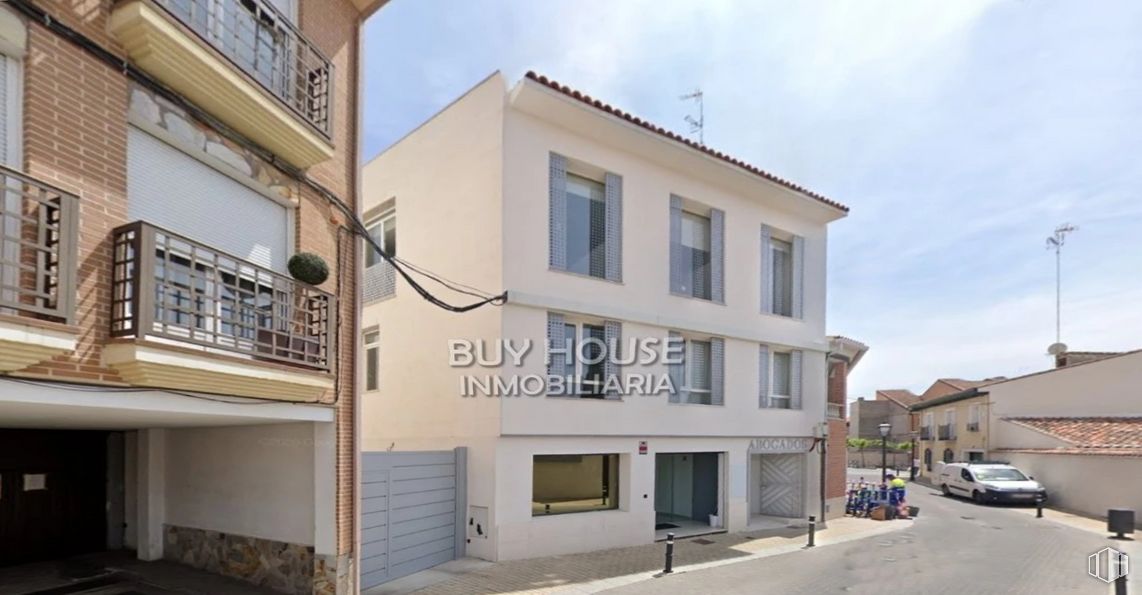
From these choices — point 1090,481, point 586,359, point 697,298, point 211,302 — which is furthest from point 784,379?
point 211,302

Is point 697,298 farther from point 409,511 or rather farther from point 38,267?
point 38,267

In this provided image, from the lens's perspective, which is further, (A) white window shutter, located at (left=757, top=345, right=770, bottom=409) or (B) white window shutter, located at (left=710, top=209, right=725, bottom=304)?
(A) white window shutter, located at (left=757, top=345, right=770, bottom=409)

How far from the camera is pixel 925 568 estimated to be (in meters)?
11.4

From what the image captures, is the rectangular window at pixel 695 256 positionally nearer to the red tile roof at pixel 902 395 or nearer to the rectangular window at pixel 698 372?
the rectangular window at pixel 698 372

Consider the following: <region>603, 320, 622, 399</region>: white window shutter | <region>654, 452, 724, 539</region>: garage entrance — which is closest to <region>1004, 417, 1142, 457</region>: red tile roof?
<region>654, 452, 724, 539</region>: garage entrance

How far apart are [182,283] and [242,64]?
92.2 inches

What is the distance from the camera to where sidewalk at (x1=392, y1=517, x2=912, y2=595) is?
927cm

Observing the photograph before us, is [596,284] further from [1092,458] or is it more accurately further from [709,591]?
[1092,458]

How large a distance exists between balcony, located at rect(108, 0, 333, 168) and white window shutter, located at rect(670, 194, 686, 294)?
8.25 m

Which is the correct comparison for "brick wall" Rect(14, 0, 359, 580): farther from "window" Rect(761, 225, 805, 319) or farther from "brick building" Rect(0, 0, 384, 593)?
"window" Rect(761, 225, 805, 319)

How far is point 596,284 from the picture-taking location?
1230cm

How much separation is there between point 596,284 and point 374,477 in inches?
219

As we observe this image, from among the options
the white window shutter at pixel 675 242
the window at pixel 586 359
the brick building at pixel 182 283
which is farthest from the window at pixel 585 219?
the brick building at pixel 182 283

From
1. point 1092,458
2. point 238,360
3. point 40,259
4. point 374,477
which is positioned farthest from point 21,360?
point 1092,458
